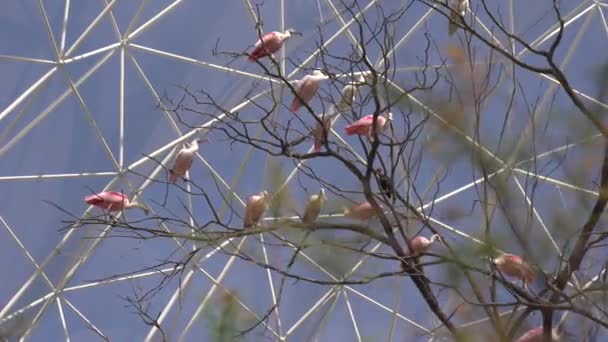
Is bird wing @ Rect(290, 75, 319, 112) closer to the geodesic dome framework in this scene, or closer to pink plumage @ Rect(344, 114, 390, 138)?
pink plumage @ Rect(344, 114, 390, 138)

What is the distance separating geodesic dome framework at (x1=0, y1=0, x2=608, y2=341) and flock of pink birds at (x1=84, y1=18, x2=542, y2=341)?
4.72 metres

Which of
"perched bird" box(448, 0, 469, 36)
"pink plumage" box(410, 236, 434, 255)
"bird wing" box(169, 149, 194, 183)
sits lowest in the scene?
"pink plumage" box(410, 236, 434, 255)

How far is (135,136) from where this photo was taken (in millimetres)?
17672

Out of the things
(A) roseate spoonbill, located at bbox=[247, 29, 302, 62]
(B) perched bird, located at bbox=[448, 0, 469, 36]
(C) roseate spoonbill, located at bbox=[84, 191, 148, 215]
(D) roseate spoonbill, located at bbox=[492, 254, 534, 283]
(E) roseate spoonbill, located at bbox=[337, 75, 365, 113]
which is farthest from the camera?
(C) roseate spoonbill, located at bbox=[84, 191, 148, 215]

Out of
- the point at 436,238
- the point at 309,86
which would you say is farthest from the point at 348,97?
the point at 436,238

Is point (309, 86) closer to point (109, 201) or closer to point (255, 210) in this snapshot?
point (255, 210)

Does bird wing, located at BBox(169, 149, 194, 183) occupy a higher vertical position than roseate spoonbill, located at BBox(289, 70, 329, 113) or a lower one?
lower

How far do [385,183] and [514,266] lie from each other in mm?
1397

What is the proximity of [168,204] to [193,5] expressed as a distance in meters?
2.87

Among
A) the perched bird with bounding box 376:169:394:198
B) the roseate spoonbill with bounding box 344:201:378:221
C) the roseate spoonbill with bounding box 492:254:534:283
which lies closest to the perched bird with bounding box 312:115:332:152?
the perched bird with bounding box 376:169:394:198

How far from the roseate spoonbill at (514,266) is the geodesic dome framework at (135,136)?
7661mm

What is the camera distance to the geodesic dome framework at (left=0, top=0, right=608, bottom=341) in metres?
16.7

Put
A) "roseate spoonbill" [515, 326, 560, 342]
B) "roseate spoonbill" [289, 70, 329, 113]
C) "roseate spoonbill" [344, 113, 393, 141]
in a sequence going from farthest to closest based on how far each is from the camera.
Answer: "roseate spoonbill" [289, 70, 329, 113] → "roseate spoonbill" [344, 113, 393, 141] → "roseate spoonbill" [515, 326, 560, 342]

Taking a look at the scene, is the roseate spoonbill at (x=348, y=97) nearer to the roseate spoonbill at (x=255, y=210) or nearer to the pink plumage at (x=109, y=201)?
the roseate spoonbill at (x=255, y=210)
